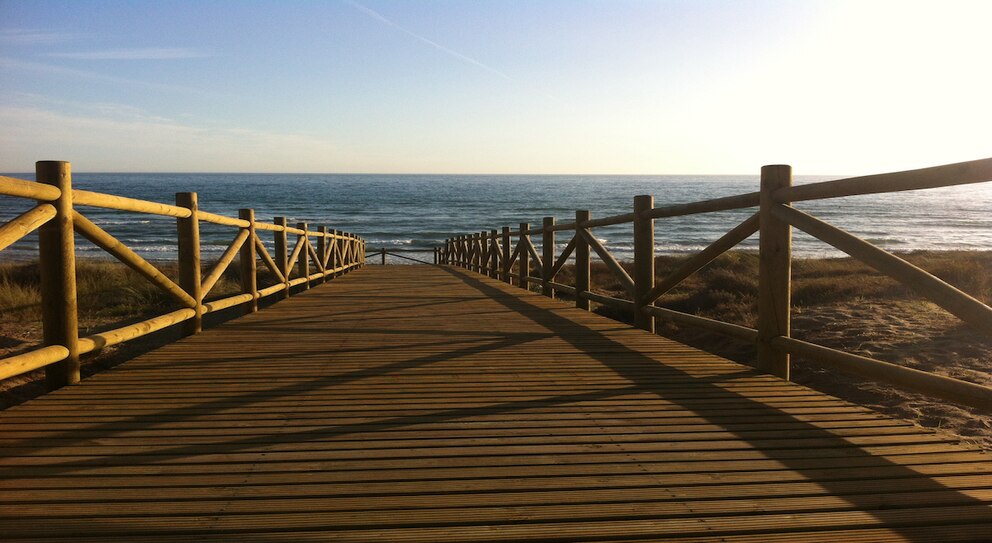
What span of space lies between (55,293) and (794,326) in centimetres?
832

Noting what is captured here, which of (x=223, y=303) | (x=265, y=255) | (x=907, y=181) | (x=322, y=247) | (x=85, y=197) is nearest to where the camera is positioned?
(x=907, y=181)

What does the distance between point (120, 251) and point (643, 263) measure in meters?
3.67

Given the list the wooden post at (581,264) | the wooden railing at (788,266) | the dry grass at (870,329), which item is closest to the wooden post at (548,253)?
the wooden post at (581,264)

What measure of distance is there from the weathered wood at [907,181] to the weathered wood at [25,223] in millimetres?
3456

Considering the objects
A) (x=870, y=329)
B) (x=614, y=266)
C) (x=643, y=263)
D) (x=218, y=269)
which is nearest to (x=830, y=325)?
(x=870, y=329)

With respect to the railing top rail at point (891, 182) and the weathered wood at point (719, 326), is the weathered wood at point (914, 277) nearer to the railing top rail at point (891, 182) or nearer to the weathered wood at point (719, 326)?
the railing top rail at point (891, 182)

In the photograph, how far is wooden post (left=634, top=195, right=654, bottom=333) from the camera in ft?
17.5

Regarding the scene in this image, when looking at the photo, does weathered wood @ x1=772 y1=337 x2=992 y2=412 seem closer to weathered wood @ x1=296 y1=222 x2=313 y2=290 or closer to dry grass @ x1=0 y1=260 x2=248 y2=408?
dry grass @ x1=0 y1=260 x2=248 y2=408

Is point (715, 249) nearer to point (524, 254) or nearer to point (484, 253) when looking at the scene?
point (524, 254)

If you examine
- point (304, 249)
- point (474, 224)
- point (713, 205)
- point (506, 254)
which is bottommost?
point (474, 224)

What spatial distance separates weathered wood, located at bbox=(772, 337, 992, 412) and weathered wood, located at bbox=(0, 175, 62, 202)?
3563 mm

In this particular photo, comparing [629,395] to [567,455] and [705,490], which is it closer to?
[567,455]

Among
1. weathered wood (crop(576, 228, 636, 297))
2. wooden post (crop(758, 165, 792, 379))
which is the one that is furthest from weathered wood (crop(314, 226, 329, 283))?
wooden post (crop(758, 165, 792, 379))

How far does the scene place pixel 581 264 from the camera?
7031 mm
